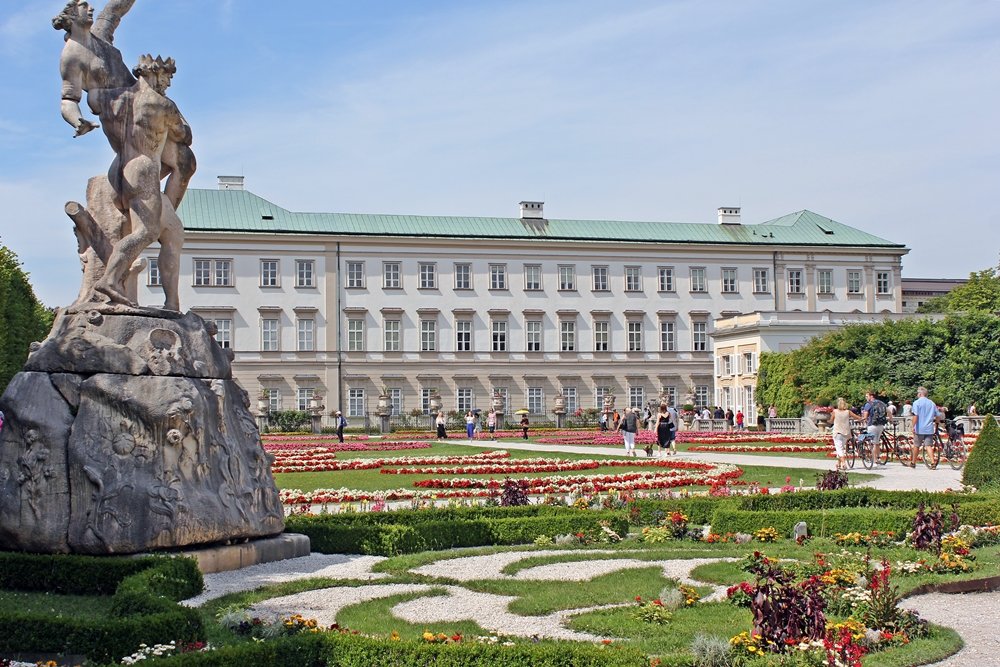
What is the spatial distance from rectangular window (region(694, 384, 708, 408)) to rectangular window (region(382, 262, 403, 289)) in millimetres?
17769

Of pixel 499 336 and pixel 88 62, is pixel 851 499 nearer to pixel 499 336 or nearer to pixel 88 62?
pixel 88 62

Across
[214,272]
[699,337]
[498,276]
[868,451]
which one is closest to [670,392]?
[699,337]

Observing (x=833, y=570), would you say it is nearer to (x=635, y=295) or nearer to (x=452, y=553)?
(x=452, y=553)

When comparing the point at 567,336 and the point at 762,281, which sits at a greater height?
the point at 762,281

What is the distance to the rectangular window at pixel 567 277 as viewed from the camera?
61.1 metres

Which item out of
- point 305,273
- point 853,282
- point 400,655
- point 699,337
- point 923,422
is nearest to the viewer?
point 400,655

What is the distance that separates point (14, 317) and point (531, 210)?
30.8 m

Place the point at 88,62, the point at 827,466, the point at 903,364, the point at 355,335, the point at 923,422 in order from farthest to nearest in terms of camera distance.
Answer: the point at 355,335 → the point at 903,364 → the point at 827,466 → the point at 923,422 → the point at 88,62

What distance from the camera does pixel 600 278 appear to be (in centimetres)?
6162

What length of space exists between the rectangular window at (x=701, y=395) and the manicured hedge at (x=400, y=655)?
5545 centimetres

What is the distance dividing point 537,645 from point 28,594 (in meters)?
4.81

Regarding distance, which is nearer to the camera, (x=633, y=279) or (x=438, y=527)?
(x=438, y=527)

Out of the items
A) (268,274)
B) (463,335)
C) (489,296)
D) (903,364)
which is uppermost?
(268,274)

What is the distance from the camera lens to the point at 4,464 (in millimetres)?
9383
